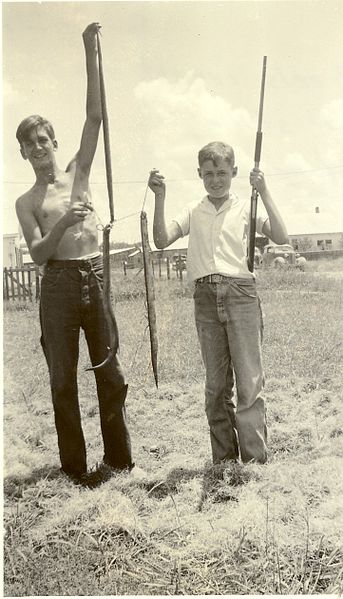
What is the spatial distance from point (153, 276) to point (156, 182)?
72cm

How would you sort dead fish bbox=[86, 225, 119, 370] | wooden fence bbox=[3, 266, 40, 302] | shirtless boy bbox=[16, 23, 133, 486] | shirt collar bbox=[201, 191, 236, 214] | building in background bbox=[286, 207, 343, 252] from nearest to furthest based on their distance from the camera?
dead fish bbox=[86, 225, 119, 370] → shirtless boy bbox=[16, 23, 133, 486] → shirt collar bbox=[201, 191, 236, 214] → wooden fence bbox=[3, 266, 40, 302] → building in background bbox=[286, 207, 343, 252]

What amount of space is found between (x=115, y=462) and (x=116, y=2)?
271 cm

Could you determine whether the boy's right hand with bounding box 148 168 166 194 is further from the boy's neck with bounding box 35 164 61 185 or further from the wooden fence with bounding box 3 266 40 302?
the wooden fence with bounding box 3 266 40 302

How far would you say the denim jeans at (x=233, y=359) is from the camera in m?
2.99

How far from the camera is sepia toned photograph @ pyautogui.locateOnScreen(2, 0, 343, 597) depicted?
2.54 metres

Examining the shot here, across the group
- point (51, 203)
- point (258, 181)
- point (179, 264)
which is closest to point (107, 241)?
point (51, 203)

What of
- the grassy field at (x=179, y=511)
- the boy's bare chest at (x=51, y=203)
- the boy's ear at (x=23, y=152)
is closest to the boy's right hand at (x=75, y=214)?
the boy's bare chest at (x=51, y=203)

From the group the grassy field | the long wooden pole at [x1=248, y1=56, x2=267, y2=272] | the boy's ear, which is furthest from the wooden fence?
the long wooden pole at [x1=248, y1=56, x2=267, y2=272]

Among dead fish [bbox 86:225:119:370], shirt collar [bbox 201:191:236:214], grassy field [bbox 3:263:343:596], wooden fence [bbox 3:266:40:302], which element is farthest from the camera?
wooden fence [bbox 3:266:40:302]

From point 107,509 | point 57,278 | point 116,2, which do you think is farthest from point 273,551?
point 116,2

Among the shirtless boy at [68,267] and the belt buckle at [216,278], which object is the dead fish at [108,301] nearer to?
the shirtless boy at [68,267]

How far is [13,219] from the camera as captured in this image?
3373mm

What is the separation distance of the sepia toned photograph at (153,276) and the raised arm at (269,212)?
12 millimetres

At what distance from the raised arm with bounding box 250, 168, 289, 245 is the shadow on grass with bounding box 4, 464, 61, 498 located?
185cm
